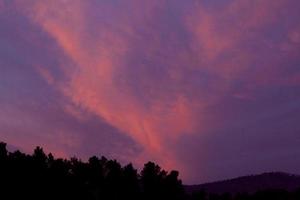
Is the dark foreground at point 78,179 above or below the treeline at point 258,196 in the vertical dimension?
below

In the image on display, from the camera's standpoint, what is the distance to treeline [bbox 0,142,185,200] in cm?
6350

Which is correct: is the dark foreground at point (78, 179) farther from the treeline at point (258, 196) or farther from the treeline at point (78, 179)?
the treeline at point (258, 196)

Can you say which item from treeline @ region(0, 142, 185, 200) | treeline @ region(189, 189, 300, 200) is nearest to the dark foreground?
treeline @ region(0, 142, 185, 200)

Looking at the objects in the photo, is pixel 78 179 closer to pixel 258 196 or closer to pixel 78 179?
pixel 78 179

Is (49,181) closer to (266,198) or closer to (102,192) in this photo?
(102,192)

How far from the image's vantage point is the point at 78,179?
257 ft

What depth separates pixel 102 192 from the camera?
263 feet

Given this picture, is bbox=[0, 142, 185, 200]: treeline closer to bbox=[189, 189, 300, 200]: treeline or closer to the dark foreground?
the dark foreground

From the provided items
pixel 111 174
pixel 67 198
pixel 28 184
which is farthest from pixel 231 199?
pixel 28 184

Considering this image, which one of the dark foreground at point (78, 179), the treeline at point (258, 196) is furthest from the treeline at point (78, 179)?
the treeline at point (258, 196)

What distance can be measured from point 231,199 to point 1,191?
62.4 m

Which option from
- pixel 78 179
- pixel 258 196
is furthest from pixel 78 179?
pixel 258 196

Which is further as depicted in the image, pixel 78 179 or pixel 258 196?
pixel 258 196

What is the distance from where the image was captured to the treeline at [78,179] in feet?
208
